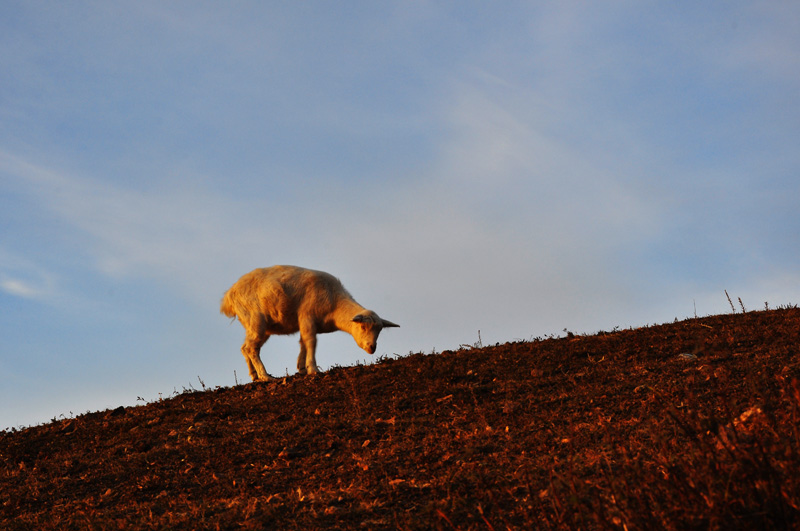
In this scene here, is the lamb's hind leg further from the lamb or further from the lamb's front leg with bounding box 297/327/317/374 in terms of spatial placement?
the lamb's front leg with bounding box 297/327/317/374

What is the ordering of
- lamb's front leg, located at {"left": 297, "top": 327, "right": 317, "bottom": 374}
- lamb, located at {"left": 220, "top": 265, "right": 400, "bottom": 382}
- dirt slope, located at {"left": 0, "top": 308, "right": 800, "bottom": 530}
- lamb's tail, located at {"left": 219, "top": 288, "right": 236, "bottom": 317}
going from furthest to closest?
lamb's tail, located at {"left": 219, "top": 288, "right": 236, "bottom": 317} < lamb, located at {"left": 220, "top": 265, "right": 400, "bottom": 382} < lamb's front leg, located at {"left": 297, "top": 327, "right": 317, "bottom": 374} < dirt slope, located at {"left": 0, "top": 308, "right": 800, "bottom": 530}

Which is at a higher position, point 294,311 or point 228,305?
point 228,305

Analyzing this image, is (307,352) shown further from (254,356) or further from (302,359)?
(254,356)

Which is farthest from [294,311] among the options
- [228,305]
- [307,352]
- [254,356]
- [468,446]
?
[468,446]

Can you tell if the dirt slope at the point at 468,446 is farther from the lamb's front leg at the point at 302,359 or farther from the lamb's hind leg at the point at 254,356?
the lamb's front leg at the point at 302,359

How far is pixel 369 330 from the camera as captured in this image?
15.9 m

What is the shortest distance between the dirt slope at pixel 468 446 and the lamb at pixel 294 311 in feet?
5.77

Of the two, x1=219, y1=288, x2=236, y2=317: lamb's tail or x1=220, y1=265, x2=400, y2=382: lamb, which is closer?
x1=220, y1=265, x2=400, y2=382: lamb

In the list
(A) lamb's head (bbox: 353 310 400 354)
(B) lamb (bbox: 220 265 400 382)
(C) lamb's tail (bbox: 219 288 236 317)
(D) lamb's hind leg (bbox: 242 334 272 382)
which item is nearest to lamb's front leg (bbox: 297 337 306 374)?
(B) lamb (bbox: 220 265 400 382)

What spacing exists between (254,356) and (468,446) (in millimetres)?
8081

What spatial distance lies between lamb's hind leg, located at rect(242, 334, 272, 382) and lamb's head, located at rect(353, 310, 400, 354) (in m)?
2.12

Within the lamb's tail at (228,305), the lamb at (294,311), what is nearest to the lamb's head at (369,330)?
the lamb at (294,311)

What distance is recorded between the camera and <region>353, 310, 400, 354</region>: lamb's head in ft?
51.5

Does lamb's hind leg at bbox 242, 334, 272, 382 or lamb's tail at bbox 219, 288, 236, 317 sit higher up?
lamb's tail at bbox 219, 288, 236, 317
